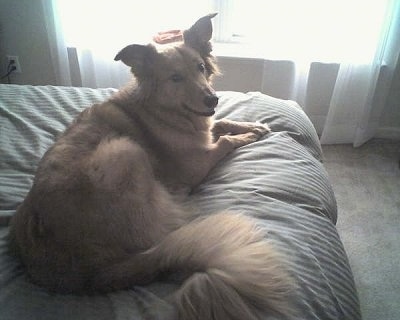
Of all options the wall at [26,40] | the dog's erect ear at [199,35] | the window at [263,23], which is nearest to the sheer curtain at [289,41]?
the window at [263,23]

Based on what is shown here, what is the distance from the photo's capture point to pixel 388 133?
277cm

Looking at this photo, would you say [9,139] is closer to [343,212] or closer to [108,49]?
[108,49]

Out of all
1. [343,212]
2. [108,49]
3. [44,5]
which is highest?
[44,5]

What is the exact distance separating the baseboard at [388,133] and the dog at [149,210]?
1.70 m

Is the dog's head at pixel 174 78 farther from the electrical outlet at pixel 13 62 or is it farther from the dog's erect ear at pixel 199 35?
the electrical outlet at pixel 13 62

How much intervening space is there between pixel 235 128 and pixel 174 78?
1.14 ft

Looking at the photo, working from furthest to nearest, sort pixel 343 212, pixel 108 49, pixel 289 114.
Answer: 1. pixel 108 49
2. pixel 343 212
3. pixel 289 114

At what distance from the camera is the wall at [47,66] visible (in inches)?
101

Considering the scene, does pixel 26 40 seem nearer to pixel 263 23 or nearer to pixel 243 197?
pixel 263 23

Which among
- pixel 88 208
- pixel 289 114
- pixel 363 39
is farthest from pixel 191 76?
pixel 363 39

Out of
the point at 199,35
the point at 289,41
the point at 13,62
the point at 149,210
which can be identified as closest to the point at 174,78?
the point at 199,35

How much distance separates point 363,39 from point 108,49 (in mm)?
1719

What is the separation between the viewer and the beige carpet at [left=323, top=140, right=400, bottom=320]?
1.59 meters

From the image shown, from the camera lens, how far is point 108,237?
96 centimetres
